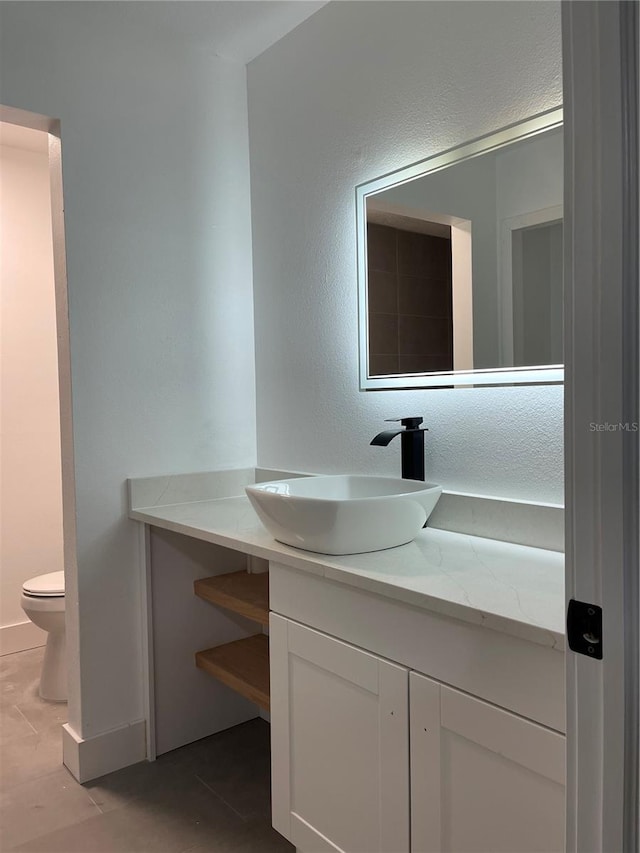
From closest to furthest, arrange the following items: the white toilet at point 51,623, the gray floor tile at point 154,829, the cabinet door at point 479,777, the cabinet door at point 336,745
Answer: the cabinet door at point 479,777
the cabinet door at point 336,745
the gray floor tile at point 154,829
the white toilet at point 51,623

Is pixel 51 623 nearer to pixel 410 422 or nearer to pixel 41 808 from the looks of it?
pixel 41 808

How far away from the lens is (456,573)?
133 cm

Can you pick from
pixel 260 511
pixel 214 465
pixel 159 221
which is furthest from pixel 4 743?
pixel 159 221

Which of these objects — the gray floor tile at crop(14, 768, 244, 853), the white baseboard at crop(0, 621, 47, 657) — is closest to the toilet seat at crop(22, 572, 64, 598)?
the white baseboard at crop(0, 621, 47, 657)

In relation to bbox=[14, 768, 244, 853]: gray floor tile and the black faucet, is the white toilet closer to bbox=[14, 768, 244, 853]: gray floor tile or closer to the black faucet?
bbox=[14, 768, 244, 853]: gray floor tile

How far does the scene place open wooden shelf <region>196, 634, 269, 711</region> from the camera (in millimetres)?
1963

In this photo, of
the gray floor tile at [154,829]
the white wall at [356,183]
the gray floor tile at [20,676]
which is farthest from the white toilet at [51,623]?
the white wall at [356,183]

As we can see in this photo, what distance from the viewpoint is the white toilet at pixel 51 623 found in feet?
8.41

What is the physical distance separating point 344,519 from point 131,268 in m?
1.26

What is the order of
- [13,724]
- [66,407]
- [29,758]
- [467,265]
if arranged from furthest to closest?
[13,724] → [29,758] → [66,407] → [467,265]

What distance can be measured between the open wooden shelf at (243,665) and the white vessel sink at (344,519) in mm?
642

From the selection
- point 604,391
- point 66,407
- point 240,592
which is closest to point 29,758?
point 240,592

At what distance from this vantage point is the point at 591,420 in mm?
744

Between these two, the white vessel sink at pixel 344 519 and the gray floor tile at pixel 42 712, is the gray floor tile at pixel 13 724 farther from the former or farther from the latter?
the white vessel sink at pixel 344 519
